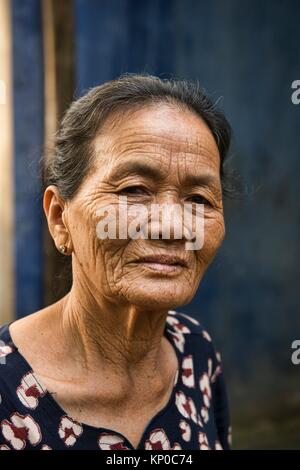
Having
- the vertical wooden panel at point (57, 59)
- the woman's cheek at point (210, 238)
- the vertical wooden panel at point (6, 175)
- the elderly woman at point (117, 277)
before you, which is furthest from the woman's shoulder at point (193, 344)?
the vertical wooden panel at point (6, 175)

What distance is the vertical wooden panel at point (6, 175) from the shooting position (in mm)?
3887

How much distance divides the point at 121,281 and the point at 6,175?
2213 millimetres

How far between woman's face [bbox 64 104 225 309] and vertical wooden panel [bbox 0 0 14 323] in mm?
1982

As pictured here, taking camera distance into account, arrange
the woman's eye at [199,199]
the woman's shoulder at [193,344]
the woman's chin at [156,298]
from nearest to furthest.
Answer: the woman's chin at [156,298], the woman's eye at [199,199], the woman's shoulder at [193,344]

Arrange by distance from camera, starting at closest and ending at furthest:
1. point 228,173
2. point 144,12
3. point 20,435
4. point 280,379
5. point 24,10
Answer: point 20,435, point 228,173, point 24,10, point 144,12, point 280,379

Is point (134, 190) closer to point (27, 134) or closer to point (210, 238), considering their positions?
point (210, 238)

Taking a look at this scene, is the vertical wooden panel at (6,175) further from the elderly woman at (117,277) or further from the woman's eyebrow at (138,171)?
the woman's eyebrow at (138,171)

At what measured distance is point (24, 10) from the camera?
12.8ft

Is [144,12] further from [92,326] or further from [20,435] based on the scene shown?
[20,435]

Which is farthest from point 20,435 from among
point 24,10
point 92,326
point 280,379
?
point 280,379

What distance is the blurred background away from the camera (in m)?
3.95

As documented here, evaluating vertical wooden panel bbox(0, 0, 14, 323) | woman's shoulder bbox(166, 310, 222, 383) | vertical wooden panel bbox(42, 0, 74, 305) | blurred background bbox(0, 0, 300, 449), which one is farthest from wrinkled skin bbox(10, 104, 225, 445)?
vertical wooden panel bbox(0, 0, 14, 323)

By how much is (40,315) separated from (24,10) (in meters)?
2.34

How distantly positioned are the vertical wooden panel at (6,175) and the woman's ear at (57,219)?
5.99 ft
